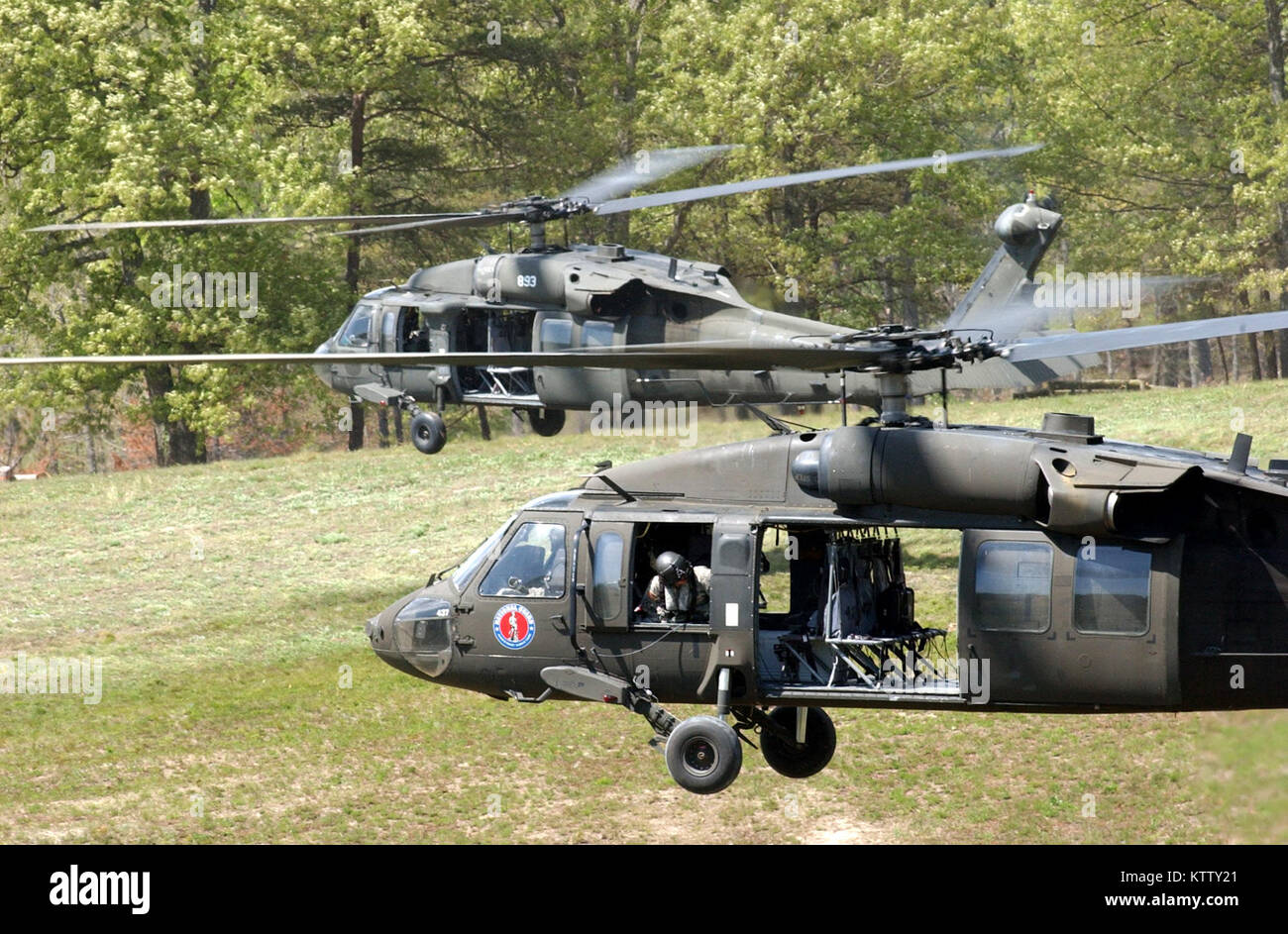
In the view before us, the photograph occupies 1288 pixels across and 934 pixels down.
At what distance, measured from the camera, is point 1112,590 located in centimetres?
1238

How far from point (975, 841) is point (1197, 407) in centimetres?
2159

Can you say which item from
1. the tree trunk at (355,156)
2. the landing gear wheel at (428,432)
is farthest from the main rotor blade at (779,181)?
the tree trunk at (355,156)

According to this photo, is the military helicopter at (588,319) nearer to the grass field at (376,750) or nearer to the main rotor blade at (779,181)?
the main rotor blade at (779,181)

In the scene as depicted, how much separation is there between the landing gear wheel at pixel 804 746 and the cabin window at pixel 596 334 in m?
8.45

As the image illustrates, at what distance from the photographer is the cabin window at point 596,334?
72.7 ft

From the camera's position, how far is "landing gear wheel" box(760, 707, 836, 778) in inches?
591

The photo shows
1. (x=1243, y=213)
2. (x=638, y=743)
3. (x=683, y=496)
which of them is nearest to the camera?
(x=683, y=496)

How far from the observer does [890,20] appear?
40.8 meters

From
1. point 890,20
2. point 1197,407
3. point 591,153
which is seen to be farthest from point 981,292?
point 591,153

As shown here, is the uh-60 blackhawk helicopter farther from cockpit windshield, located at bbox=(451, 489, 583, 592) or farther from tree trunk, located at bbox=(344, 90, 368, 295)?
tree trunk, located at bbox=(344, 90, 368, 295)

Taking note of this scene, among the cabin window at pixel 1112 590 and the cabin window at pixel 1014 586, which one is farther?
the cabin window at pixel 1014 586

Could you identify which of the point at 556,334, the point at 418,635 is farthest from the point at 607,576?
the point at 556,334

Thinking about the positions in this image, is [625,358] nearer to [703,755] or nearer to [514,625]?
[514,625]

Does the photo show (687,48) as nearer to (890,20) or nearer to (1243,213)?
(890,20)
